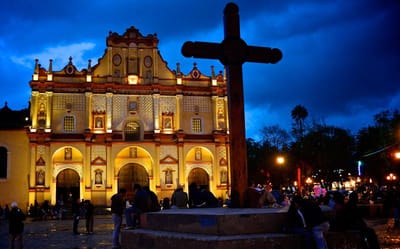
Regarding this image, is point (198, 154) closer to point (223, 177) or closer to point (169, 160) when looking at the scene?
point (169, 160)

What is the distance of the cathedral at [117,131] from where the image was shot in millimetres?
44625

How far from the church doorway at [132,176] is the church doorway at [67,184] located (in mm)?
4399

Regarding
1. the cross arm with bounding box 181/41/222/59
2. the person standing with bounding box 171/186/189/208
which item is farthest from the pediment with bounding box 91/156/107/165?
the cross arm with bounding box 181/41/222/59

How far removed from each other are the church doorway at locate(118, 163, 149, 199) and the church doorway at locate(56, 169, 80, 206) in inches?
173

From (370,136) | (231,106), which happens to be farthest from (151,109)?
(231,106)

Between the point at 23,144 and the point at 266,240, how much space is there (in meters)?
42.1

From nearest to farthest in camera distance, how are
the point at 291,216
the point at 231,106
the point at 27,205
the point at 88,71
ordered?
1. the point at 291,216
2. the point at 231,106
3. the point at 27,205
4. the point at 88,71

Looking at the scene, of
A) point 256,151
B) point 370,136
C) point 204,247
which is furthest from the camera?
point 256,151

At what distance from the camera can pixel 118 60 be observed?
1925 inches

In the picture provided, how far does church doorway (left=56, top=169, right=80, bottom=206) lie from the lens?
4491cm

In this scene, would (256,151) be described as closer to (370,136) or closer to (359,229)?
(370,136)

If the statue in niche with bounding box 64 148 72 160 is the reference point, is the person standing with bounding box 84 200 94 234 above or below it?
below

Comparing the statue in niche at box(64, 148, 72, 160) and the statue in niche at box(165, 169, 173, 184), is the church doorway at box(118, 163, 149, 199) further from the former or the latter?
the statue in niche at box(64, 148, 72, 160)

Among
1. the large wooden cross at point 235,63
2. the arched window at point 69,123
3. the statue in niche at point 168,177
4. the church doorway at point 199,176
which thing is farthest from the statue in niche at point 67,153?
the large wooden cross at point 235,63
